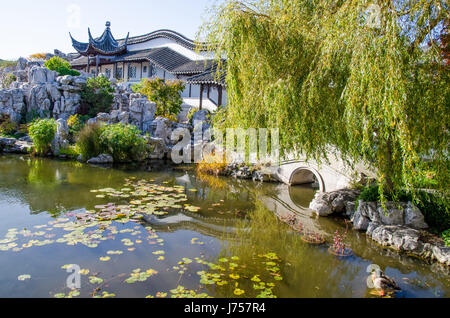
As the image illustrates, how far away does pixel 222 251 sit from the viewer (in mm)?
5238

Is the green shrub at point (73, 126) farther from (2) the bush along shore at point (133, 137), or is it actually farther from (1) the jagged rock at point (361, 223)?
(1) the jagged rock at point (361, 223)

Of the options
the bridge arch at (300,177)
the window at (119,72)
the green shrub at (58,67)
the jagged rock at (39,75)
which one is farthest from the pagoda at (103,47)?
the bridge arch at (300,177)

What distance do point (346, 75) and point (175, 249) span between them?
3806mm

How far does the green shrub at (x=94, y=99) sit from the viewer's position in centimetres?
1812

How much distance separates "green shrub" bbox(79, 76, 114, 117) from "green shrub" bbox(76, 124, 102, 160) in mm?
5111

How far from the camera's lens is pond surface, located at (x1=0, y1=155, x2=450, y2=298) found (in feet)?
13.4

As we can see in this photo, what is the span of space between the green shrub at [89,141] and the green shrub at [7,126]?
5.52 metres

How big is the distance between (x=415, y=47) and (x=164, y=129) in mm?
12196

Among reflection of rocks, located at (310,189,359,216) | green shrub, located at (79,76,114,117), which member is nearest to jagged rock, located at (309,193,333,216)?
reflection of rocks, located at (310,189,359,216)

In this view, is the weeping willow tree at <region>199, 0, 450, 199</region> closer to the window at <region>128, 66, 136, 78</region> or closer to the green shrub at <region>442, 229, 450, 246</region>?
the green shrub at <region>442, 229, 450, 246</region>

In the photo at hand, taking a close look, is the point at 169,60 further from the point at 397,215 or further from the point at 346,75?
the point at 397,215

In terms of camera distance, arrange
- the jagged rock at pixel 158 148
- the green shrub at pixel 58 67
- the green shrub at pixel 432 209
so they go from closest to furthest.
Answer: the green shrub at pixel 432 209
the jagged rock at pixel 158 148
the green shrub at pixel 58 67
